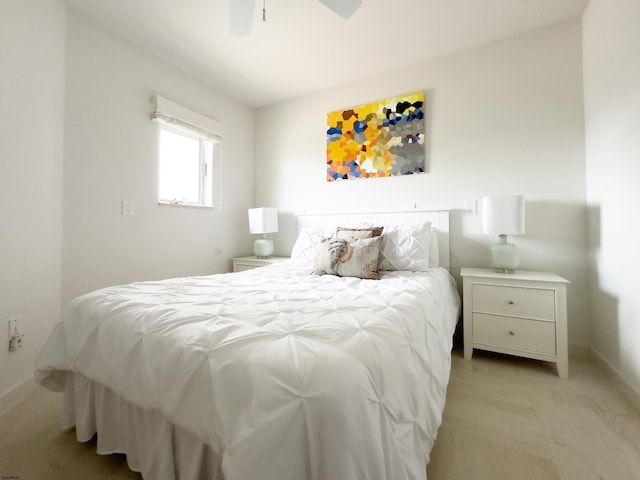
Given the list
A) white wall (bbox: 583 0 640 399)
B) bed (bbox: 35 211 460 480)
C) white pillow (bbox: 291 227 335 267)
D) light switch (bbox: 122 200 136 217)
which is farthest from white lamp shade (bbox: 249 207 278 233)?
white wall (bbox: 583 0 640 399)

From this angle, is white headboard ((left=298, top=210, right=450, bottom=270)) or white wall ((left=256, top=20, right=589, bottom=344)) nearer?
white wall ((left=256, top=20, right=589, bottom=344))

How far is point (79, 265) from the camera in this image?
194 cm

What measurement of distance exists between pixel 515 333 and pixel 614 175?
115 cm

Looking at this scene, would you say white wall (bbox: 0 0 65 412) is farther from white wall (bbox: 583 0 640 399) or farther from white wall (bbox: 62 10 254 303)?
white wall (bbox: 583 0 640 399)

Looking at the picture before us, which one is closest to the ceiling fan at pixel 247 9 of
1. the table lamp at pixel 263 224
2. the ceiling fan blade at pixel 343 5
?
the ceiling fan blade at pixel 343 5

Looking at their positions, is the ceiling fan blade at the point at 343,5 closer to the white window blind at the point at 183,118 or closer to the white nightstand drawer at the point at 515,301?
the white window blind at the point at 183,118

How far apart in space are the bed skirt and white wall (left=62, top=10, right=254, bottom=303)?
1109mm

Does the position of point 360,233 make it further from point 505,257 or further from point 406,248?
→ point 505,257

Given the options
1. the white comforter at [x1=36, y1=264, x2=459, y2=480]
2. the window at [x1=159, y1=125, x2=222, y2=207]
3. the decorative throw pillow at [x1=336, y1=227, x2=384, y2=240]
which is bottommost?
the white comforter at [x1=36, y1=264, x2=459, y2=480]

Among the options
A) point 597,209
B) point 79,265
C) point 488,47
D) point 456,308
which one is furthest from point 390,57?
point 79,265

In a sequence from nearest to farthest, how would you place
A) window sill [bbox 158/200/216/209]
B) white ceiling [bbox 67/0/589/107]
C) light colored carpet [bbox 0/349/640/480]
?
light colored carpet [bbox 0/349/640/480] < white ceiling [bbox 67/0/589/107] < window sill [bbox 158/200/216/209]

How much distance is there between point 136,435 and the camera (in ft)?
3.22

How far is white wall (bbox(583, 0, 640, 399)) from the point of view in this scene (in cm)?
144

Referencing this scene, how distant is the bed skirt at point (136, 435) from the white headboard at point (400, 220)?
1910 mm
